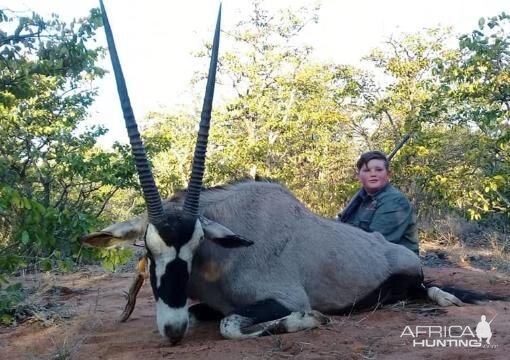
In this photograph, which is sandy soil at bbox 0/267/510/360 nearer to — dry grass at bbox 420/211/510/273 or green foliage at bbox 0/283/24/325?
green foliage at bbox 0/283/24/325

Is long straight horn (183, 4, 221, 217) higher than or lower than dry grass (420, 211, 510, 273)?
higher

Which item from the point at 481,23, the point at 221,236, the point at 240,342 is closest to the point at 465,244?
the point at 481,23

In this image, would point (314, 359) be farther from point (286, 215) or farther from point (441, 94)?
point (441, 94)

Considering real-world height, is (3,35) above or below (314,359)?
above

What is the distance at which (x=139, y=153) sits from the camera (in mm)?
4277

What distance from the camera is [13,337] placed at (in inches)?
184

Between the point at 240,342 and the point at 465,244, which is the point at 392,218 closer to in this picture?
the point at 240,342

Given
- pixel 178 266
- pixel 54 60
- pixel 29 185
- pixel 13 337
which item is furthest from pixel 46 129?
pixel 178 266

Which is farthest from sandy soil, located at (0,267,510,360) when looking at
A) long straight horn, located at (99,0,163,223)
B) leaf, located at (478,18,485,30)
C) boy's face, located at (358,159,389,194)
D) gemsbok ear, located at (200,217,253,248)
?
leaf, located at (478,18,485,30)

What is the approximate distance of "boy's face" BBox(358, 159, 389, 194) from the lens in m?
6.06

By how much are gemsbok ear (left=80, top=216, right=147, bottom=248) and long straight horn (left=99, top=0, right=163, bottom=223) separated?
8.8 inches

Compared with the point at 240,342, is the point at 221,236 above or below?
above

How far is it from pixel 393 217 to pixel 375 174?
0.49 metres

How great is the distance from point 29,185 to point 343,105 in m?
10.8
